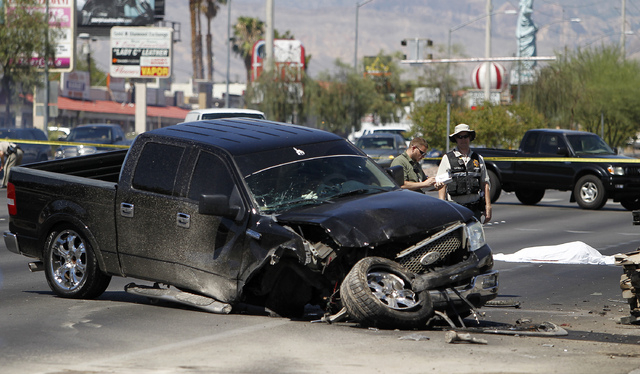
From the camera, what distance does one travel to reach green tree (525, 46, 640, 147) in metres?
46.5

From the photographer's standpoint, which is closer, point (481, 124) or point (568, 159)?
point (568, 159)

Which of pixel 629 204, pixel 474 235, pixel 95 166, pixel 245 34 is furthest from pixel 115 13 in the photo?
pixel 474 235

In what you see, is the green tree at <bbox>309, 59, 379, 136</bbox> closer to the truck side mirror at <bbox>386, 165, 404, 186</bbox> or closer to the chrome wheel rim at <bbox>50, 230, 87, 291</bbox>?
the chrome wheel rim at <bbox>50, 230, 87, 291</bbox>

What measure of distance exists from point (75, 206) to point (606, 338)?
16.9ft

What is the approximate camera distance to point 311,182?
8.89 m

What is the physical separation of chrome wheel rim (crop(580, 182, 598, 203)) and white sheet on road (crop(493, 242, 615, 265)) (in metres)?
10.1

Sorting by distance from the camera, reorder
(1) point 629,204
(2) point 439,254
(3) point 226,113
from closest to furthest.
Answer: (2) point 439,254, (1) point 629,204, (3) point 226,113

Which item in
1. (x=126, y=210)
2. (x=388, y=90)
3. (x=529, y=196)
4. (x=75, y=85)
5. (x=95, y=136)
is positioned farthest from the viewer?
(x=388, y=90)

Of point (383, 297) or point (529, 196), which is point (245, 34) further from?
point (383, 297)

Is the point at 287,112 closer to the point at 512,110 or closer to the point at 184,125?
the point at 512,110

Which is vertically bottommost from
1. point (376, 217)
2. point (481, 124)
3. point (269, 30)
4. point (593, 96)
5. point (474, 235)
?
point (474, 235)

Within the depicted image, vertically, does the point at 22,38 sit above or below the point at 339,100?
above

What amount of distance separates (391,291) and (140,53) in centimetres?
5313

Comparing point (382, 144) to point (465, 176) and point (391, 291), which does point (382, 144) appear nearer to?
point (465, 176)
